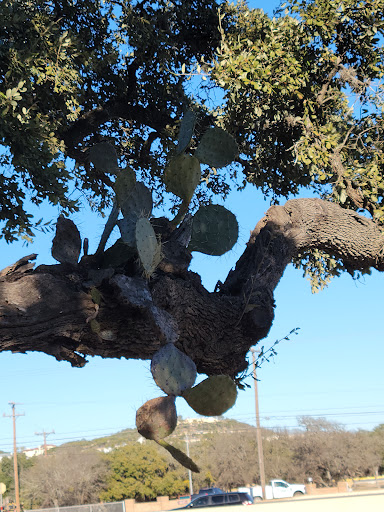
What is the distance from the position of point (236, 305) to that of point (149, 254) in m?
1.05

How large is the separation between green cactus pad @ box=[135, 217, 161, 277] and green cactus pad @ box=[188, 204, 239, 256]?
749 mm

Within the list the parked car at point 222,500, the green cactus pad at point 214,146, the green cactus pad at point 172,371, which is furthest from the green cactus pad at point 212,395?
the parked car at point 222,500

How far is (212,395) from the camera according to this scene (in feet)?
12.2

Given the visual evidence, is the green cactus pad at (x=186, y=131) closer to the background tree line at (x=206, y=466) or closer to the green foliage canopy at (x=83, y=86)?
the green foliage canopy at (x=83, y=86)

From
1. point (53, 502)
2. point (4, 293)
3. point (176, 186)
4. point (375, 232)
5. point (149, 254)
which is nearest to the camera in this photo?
point (4, 293)

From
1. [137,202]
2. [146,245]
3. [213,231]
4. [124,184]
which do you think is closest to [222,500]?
[213,231]

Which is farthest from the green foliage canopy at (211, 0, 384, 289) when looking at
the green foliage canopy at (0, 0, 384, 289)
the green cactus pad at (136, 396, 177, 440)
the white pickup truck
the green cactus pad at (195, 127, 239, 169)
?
the white pickup truck

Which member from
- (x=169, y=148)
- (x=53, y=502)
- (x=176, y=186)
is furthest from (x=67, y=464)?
(x=176, y=186)

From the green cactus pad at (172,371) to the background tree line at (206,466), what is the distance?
140ft

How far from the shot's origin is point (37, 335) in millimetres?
3795

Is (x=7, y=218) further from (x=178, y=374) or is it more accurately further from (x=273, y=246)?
(x=178, y=374)

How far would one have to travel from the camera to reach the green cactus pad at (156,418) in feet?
11.6

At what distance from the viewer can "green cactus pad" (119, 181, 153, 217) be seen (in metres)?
4.35

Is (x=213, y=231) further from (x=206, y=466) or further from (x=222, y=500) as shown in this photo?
(x=206, y=466)
